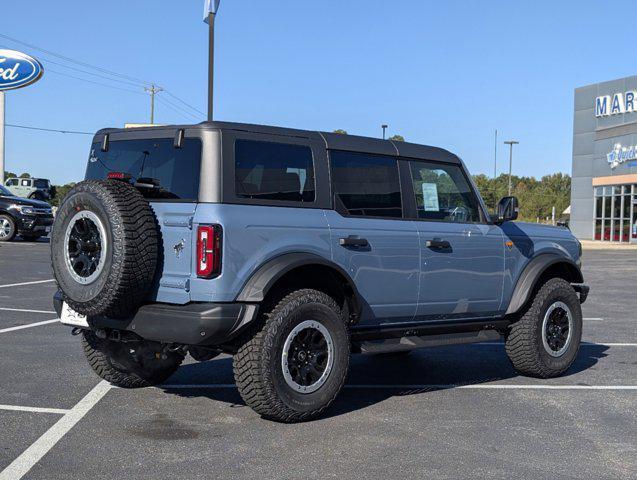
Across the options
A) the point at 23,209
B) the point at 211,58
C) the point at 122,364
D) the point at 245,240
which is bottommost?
the point at 122,364

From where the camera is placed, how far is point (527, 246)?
24.1ft

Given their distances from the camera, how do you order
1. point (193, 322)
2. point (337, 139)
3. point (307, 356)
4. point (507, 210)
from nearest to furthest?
1. point (193, 322)
2. point (307, 356)
3. point (337, 139)
4. point (507, 210)

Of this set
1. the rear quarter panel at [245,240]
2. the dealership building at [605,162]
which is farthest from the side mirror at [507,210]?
the dealership building at [605,162]

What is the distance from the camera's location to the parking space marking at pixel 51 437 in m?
4.33

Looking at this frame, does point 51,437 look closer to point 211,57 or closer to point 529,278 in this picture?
point 529,278

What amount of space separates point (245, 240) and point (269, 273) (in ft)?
0.87

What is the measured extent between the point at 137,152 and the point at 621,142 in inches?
1829

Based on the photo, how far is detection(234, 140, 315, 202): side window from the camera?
215 inches

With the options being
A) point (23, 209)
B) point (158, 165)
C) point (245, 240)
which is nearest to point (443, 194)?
point (245, 240)

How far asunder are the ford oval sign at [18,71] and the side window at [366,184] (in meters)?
33.0

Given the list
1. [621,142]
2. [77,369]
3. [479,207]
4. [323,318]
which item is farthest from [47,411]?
[621,142]

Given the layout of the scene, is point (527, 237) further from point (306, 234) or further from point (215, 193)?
point (215, 193)

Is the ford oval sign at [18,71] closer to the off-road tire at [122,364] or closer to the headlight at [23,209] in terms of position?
the headlight at [23,209]

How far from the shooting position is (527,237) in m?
7.36
